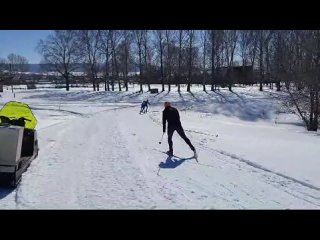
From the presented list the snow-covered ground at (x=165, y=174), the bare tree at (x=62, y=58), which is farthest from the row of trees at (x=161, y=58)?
the snow-covered ground at (x=165, y=174)

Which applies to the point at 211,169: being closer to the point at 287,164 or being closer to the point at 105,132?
the point at 287,164

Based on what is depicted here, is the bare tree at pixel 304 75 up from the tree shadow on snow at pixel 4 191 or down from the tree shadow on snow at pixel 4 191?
up

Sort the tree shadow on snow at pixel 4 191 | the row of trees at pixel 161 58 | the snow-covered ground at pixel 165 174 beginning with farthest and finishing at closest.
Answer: the row of trees at pixel 161 58 < the tree shadow on snow at pixel 4 191 < the snow-covered ground at pixel 165 174

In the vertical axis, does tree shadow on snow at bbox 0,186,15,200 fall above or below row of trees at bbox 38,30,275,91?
below

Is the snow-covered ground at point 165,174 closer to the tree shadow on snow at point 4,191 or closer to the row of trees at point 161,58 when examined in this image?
the tree shadow on snow at point 4,191

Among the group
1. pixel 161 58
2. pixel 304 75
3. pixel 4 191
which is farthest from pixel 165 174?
pixel 161 58

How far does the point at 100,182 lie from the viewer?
7.48 meters

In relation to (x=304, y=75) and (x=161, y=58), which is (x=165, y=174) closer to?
(x=304, y=75)

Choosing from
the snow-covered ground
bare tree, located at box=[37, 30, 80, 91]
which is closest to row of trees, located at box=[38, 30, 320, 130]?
bare tree, located at box=[37, 30, 80, 91]

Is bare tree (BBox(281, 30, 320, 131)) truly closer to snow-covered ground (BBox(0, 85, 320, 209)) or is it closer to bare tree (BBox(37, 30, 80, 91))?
snow-covered ground (BBox(0, 85, 320, 209))

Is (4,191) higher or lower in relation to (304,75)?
lower
